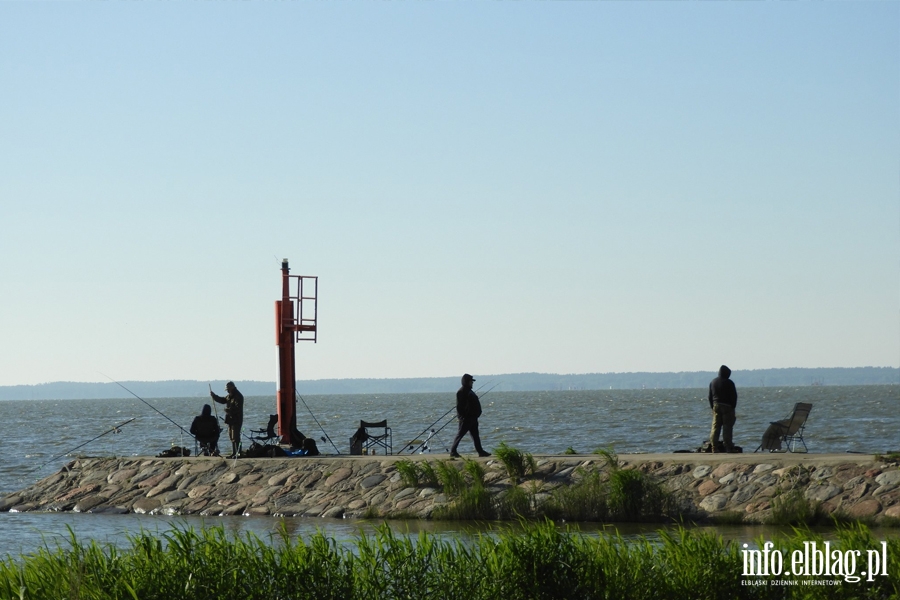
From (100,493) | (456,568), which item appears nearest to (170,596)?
(456,568)

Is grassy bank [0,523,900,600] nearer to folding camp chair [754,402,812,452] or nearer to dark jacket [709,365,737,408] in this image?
dark jacket [709,365,737,408]

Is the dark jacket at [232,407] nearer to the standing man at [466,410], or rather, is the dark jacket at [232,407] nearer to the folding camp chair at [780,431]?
the standing man at [466,410]

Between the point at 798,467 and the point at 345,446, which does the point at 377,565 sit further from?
the point at 345,446

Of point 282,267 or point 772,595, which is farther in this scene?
point 282,267

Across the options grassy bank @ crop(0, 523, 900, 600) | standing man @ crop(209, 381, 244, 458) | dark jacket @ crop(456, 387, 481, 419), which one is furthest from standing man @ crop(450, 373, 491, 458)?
grassy bank @ crop(0, 523, 900, 600)

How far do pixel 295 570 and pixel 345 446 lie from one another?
30.9m

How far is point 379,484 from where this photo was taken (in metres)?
19.3

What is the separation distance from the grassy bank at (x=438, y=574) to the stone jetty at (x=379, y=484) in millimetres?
6813

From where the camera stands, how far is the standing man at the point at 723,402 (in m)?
18.4

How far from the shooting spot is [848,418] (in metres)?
58.6

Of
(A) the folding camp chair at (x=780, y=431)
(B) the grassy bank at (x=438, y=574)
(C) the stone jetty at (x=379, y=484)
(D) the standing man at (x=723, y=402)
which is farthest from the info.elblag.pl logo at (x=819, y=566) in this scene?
(A) the folding camp chair at (x=780, y=431)

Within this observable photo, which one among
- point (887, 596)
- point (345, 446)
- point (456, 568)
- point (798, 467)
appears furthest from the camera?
point (345, 446)

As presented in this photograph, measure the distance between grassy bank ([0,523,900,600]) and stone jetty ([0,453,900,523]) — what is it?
6813mm

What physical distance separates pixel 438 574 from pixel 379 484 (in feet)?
34.9
